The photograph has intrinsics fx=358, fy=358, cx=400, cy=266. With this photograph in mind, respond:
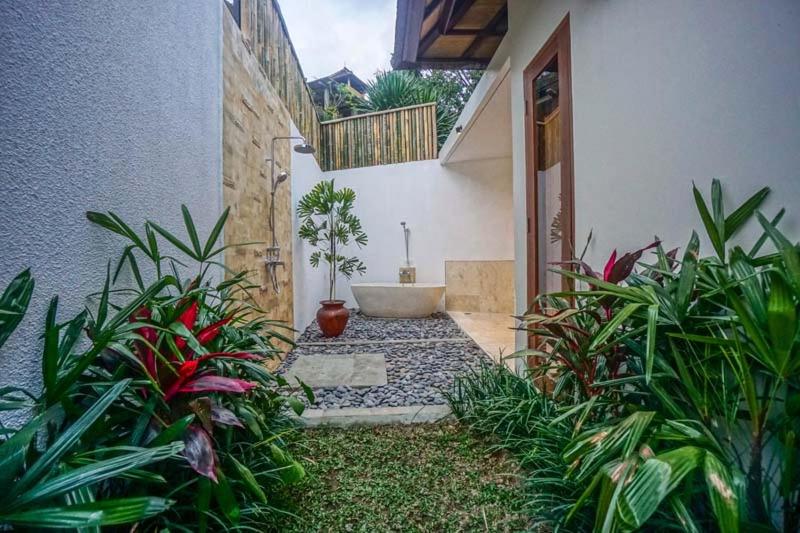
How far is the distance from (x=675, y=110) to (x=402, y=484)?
5.67ft

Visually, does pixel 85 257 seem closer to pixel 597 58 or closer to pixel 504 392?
pixel 504 392

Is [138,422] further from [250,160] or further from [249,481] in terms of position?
[250,160]

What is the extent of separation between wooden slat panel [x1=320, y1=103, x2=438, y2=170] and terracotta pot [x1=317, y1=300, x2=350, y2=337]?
2.97 m

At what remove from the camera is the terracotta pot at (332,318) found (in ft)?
13.7

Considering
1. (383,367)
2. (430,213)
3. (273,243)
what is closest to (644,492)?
(383,367)

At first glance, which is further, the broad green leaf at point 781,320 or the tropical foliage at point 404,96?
the tropical foliage at point 404,96

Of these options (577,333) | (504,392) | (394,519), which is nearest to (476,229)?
(504,392)

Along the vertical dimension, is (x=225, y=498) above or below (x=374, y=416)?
above

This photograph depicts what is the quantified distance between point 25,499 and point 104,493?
0.48m

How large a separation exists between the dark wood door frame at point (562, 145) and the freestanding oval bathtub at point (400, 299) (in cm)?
298

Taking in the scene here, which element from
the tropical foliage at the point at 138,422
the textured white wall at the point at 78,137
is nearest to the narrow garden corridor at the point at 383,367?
the tropical foliage at the point at 138,422

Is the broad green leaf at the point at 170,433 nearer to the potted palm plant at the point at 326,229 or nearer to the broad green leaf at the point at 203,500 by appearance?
the broad green leaf at the point at 203,500

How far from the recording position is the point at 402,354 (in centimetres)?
353

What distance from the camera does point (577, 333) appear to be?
1382mm
